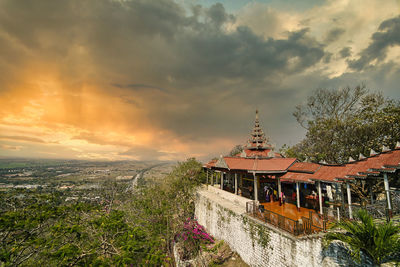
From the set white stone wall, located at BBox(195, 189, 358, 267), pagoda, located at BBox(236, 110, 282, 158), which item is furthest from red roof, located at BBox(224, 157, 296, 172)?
white stone wall, located at BBox(195, 189, 358, 267)

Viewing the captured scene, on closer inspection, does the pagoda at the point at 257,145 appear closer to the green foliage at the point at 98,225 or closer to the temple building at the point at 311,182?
the temple building at the point at 311,182

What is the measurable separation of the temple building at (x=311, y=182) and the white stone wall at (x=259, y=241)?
41.0 inches

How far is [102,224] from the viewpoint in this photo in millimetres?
7781

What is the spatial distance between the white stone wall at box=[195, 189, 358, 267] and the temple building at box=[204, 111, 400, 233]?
3.42 feet

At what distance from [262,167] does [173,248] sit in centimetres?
1132

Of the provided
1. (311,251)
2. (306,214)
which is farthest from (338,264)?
(306,214)

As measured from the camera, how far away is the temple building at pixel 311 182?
8420 mm

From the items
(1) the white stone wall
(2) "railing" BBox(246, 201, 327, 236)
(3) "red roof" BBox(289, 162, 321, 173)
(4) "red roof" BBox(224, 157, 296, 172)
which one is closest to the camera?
(1) the white stone wall

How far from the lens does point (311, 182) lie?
1145cm

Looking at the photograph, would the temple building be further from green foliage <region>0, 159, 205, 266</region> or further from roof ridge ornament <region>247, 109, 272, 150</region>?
green foliage <region>0, 159, 205, 266</region>

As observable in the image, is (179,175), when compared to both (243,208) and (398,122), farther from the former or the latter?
(398,122)

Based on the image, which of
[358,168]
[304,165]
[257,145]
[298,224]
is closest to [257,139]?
[257,145]

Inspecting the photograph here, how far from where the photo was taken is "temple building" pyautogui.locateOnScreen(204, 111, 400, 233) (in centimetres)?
842

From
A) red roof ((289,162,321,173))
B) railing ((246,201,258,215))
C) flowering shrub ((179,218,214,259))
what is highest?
red roof ((289,162,321,173))
